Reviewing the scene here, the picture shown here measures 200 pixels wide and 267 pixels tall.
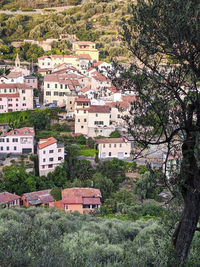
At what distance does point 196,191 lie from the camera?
7.34 metres

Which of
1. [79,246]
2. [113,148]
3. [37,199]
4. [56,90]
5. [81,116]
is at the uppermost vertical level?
[56,90]

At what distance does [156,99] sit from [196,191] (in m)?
2.13

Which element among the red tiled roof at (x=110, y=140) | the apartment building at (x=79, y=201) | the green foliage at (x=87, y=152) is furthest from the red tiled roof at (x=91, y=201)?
the red tiled roof at (x=110, y=140)

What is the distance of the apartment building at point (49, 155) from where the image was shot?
91.7 ft

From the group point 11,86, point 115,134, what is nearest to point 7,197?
point 115,134

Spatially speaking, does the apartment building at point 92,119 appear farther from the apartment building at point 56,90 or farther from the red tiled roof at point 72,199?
the red tiled roof at point 72,199

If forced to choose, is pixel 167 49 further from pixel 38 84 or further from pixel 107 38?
pixel 107 38

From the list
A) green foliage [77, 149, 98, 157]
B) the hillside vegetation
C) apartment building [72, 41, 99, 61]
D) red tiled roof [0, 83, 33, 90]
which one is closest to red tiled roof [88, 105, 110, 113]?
green foliage [77, 149, 98, 157]

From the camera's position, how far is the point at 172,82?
7.72m

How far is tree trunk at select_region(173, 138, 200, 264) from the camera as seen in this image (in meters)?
7.37

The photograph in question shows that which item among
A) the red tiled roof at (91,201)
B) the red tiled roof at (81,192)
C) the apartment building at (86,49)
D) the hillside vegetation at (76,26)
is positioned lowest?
the red tiled roof at (91,201)

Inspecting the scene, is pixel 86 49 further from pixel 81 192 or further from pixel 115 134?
pixel 81 192

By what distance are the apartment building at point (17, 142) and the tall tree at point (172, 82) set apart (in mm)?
22470

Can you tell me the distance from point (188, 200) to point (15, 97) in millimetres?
30571
